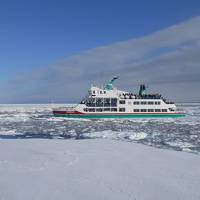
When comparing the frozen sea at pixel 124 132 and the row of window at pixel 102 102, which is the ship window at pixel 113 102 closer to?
the row of window at pixel 102 102

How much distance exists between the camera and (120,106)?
46.4m

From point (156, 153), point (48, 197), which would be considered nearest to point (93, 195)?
point (48, 197)

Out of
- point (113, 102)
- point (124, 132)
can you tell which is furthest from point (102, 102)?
point (124, 132)

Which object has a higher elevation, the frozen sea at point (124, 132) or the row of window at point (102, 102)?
the row of window at point (102, 102)

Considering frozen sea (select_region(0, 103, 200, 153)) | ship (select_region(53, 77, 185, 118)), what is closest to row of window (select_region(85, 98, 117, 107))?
ship (select_region(53, 77, 185, 118))

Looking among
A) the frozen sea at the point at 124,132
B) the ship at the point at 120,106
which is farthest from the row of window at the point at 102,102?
the frozen sea at the point at 124,132

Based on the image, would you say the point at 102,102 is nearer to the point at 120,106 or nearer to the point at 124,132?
the point at 120,106

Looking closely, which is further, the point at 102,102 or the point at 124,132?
the point at 102,102

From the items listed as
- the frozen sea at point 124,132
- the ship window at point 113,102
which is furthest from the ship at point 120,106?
the frozen sea at point 124,132

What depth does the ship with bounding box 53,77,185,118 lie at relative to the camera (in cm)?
4553

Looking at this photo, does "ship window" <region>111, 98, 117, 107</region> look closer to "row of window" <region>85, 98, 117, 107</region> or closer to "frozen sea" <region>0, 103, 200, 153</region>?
"row of window" <region>85, 98, 117, 107</region>

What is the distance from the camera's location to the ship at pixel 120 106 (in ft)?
149

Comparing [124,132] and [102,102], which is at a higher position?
[102,102]

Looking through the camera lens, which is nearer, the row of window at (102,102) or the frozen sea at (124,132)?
the frozen sea at (124,132)
